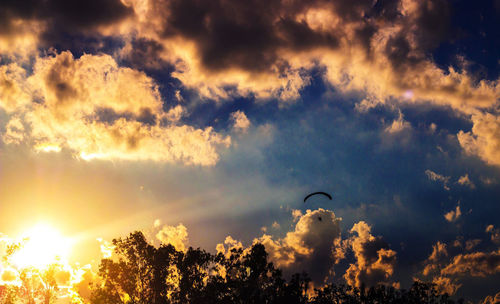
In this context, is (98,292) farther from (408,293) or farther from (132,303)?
(408,293)

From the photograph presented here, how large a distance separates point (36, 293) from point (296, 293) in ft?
142

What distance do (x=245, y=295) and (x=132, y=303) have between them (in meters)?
14.2

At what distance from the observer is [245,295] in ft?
139

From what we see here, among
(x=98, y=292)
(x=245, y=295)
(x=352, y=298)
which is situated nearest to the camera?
(x=98, y=292)

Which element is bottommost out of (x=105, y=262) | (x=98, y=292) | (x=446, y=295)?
(x=446, y=295)

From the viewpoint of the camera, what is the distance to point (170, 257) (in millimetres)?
42656

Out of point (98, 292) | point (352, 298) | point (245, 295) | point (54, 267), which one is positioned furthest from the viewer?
point (352, 298)

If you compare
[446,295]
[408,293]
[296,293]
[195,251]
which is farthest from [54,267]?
[446,295]

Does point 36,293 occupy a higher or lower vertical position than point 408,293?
higher

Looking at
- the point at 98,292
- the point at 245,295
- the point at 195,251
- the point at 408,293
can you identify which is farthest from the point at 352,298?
the point at 98,292

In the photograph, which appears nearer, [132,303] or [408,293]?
[132,303]

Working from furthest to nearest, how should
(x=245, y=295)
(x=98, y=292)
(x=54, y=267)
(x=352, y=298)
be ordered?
(x=352, y=298) < (x=54, y=267) < (x=245, y=295) < (x=98, y=292)

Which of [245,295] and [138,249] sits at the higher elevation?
[138,249]

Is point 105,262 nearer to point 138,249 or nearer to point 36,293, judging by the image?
point 138,249
